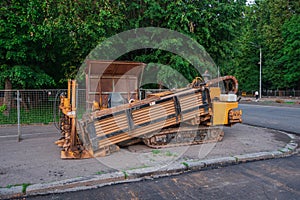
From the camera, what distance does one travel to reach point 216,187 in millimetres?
4266

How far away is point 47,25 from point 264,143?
967 cm

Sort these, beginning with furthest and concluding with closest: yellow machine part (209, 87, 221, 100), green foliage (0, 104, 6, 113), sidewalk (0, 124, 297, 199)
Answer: green foliage (0, 104, 6, 113), yellow machine part (209, 87, 221, 100), sidewalk (0, 124, 297, 199)

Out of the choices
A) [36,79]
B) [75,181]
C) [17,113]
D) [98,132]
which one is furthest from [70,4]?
[75,181]

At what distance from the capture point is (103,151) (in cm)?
596

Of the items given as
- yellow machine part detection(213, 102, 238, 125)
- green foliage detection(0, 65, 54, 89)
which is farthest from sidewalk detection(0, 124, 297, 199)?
green foliage detection(0, 65, 54, 89)

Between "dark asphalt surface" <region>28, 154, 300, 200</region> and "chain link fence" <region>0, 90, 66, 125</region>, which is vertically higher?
"chain link fence" <region>0, 90, 66, 125</region>

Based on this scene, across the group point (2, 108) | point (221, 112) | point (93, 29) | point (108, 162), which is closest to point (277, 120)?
point (221, 112)

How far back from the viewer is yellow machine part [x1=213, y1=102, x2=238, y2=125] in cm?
734

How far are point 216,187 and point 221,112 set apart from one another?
136 inches

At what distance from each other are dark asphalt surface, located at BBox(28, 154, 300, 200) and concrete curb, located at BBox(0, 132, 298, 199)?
18 centimetres

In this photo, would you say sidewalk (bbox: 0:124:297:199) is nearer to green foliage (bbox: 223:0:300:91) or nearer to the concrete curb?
the concrete curb

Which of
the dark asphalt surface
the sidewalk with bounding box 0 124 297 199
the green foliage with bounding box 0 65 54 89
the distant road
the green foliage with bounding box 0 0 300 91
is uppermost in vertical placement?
the green foliage with bounding box 0 0 300 91

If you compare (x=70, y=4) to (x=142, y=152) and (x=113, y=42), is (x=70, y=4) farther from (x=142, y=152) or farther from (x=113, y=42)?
(x=142, y=152)

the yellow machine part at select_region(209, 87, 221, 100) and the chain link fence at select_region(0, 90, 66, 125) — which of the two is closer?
the yellow machine part at select_region(209, 87, 221, 100)
